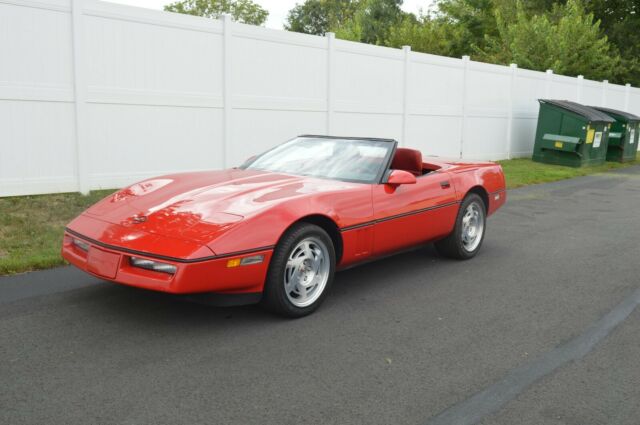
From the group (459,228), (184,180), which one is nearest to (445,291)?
(459,228)

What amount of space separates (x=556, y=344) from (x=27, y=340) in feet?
10.9

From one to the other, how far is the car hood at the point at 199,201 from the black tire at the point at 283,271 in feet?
0.85

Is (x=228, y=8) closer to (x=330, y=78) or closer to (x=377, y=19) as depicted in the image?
(x=377, y=19)

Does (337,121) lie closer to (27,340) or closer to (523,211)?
(523,211)

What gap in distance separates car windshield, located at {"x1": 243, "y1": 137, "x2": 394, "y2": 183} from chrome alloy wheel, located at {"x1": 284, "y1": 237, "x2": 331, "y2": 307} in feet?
2.88

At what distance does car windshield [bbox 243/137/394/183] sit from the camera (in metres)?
5.05

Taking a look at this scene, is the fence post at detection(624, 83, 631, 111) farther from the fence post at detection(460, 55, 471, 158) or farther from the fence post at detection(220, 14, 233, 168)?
the fence post at detection(220, 14, 233, 168)

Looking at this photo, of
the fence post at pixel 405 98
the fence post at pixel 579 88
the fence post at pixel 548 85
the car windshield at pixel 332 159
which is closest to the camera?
the car windshield at pixel 332 159

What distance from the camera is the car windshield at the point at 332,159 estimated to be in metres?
5.05

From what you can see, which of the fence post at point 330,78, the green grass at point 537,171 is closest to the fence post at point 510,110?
the green grass at point 537,171

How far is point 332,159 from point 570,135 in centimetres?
1344

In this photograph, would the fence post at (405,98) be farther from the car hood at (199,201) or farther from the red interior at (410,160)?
the car hood at (199,201)

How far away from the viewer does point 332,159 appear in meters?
5.27

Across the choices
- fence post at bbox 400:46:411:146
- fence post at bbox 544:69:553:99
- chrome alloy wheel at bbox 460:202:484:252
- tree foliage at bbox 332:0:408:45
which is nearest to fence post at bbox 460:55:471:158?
fence post at bbox 400:46:411:146
